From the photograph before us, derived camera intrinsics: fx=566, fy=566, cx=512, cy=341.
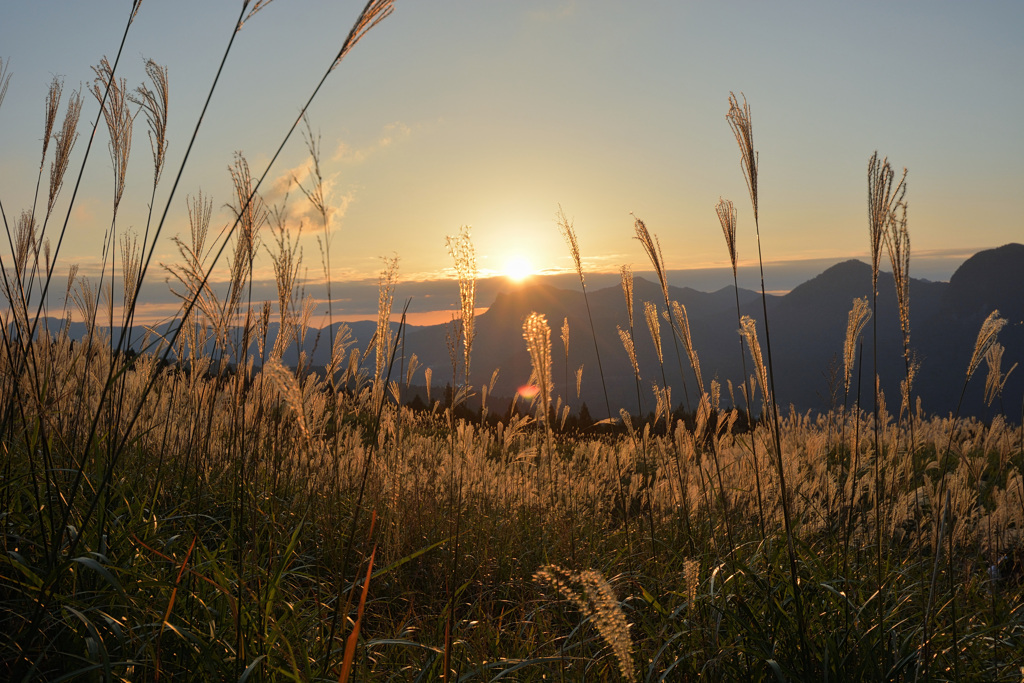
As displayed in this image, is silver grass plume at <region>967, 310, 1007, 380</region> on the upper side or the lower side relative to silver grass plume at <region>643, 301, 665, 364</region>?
lower

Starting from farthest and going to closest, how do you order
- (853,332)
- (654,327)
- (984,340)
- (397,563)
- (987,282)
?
1. (987,282)
2. (654,327)
3. (984,340)
4. (853,332)
5. (397,563)

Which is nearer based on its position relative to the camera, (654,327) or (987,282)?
(654,327)

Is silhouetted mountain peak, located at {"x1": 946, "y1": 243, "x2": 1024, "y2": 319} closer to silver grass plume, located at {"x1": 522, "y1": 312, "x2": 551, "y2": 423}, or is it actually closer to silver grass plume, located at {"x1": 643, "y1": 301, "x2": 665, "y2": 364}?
silver grass plume, located at {"x1": 643, "y1": 301, "x2": 665, "y2": 364}

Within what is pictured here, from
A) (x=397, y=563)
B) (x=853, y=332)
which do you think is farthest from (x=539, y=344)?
(x=853, y=332)

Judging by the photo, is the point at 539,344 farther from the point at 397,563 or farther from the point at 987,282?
the point at 987,282

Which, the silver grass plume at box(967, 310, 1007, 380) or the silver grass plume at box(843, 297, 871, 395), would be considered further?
the silver grass plume at box(967, 310, 1007, 380)

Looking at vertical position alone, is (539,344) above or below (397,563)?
above

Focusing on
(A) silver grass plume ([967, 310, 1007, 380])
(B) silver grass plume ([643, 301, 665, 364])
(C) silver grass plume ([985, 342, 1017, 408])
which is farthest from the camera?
(C) silver grass plume ([985, 342, 1017, 408])

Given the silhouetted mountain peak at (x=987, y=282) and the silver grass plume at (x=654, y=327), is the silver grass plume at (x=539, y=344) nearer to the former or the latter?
the silver grass plume at (x=654, y=327)

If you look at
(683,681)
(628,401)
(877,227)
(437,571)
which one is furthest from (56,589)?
(628,401)

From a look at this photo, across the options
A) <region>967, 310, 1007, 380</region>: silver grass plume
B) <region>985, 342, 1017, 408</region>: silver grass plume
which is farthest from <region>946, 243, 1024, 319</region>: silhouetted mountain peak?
<region>967, 310, 1007, 380</region>: silver grass plume

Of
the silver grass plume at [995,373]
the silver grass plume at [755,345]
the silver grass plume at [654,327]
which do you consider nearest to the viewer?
the silver grass plume at [755,345]

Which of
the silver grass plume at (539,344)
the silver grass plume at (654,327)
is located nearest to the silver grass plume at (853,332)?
the silver grass plume at (654,327)

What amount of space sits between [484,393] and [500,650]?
7.73 feet
